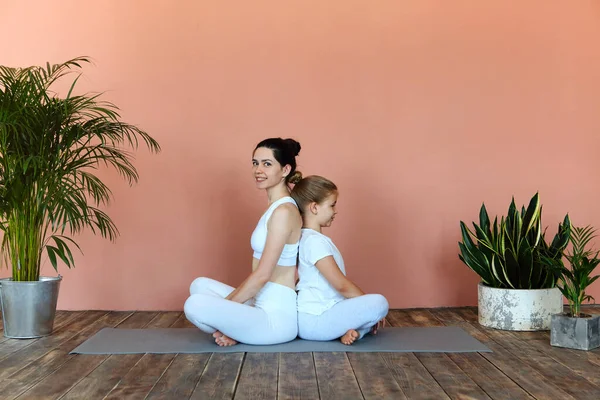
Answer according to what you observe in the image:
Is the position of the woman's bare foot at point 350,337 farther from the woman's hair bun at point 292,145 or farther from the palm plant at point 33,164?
the palm plant at point 33,164

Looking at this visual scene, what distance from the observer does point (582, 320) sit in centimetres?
290

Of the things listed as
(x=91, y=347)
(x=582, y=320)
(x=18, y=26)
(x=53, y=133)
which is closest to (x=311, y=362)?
(x=91, y=347)

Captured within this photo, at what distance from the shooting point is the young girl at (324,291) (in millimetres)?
2939

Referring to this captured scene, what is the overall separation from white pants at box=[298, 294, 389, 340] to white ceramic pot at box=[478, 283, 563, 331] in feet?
2.45

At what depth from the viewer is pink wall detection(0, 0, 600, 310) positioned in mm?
4039

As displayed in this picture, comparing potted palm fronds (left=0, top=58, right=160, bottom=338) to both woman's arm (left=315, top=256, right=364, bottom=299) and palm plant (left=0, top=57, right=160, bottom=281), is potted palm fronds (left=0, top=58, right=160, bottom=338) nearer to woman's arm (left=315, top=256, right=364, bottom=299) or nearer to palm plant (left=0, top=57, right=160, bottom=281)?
palm plant (left=0, top=57, right=160, bottom=281)

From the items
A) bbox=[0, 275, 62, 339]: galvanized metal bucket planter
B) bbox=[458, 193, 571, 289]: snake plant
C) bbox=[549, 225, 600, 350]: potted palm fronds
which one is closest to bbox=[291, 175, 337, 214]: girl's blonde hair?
bbox=[458, 193, 571, 289]: snake plant

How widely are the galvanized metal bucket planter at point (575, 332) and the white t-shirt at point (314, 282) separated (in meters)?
0.98

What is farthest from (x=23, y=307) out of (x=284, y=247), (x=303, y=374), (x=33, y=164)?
(x=303, y=374)

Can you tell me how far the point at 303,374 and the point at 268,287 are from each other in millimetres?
584

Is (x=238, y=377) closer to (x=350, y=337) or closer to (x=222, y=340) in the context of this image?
(x=222, y=340)

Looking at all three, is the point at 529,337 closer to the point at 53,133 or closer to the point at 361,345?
the point at 361,345

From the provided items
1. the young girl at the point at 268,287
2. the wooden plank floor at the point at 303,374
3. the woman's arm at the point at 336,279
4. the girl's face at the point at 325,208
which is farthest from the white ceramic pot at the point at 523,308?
the young girl at the point at 268,287

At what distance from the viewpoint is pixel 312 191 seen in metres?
3.10
